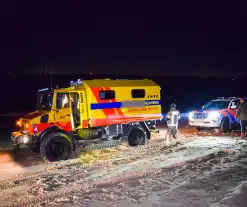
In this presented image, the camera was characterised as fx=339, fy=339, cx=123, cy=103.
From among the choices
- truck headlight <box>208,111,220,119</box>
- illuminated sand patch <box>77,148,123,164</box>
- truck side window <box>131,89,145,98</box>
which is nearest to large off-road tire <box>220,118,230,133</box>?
truck headlight <box>208,111,220,119</box>

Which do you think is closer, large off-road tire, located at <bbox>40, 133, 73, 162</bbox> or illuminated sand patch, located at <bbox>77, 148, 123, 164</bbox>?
illuminated sand patch, located at <bbox>77, 148, 123, 164</bbox>

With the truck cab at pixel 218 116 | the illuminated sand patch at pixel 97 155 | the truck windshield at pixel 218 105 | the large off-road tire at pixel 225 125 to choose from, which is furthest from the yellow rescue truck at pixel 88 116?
the truck windshield at pixel 218 105

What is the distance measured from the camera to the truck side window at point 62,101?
431 inches

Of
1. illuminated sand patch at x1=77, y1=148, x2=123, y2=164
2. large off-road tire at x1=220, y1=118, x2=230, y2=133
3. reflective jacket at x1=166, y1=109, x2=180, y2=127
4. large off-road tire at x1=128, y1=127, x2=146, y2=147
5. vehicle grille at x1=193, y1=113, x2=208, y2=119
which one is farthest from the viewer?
vehicle grille at x1=193, y1=113, x2=208, y2=119

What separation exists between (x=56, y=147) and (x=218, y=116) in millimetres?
8425

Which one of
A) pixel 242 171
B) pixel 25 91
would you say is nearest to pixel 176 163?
pixel 242 171

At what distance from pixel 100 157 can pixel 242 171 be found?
4.27m

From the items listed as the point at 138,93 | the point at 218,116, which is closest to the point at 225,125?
the point at 218,116

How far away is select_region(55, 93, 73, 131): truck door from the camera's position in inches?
428

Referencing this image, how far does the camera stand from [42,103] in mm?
11344

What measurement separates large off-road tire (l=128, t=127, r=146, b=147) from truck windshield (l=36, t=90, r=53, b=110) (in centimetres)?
334

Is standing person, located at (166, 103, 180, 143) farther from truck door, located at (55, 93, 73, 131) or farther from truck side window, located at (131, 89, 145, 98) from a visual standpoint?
truck door, located at (55, 93, 73, 131)

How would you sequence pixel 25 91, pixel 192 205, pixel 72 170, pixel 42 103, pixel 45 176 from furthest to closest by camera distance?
pixel 25 91
pixel 42 103
pixel 72 170
pixel 45 176
pixel 192 205

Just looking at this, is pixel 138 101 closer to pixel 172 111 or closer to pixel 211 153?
pixel 172 111
